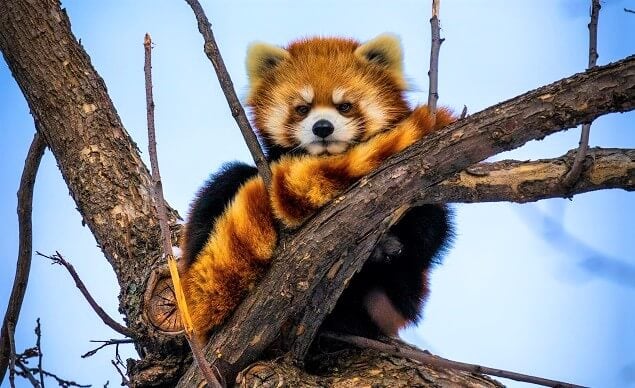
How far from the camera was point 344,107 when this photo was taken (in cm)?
245

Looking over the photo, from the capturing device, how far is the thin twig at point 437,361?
5.45 feet

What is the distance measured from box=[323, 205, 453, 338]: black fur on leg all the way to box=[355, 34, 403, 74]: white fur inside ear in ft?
1.99

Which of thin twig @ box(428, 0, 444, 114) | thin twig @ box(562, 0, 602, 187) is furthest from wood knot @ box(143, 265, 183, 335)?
thin twig @ box(562, 0, 602, 187)

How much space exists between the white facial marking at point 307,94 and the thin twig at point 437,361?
0.74 metres

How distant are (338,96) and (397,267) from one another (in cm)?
59

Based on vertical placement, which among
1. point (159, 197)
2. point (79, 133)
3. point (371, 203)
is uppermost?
point (79, 133)

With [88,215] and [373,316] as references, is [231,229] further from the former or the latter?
[88,215]

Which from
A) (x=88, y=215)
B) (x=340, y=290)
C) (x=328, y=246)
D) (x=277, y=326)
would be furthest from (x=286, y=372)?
(x=88, y=215)

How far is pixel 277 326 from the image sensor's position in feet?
6.43

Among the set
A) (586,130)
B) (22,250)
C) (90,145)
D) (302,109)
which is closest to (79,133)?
(90,145)

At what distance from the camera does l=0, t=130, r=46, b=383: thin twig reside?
2771mm

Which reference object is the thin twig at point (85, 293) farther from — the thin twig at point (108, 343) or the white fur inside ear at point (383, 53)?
the white fur inside ear at point (383, 53)

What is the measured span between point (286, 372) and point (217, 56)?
817 mm

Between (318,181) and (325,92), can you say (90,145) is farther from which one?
(318,181)
